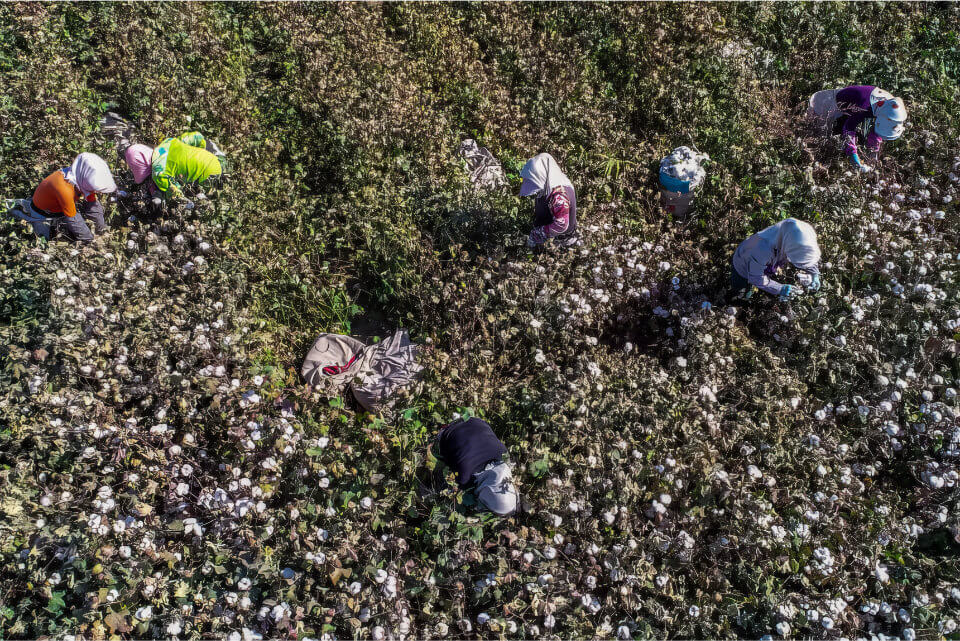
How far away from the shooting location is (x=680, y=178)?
219 inches

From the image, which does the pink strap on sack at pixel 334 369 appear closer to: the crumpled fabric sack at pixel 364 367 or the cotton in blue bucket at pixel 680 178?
the crumpled fabric sack at pixel 364 367

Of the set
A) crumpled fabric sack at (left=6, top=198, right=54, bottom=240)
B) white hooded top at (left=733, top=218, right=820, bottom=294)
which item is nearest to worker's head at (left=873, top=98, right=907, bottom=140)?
white hooded top at (left=733, top=218, right=820, bottom=294)

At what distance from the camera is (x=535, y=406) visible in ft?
14.1

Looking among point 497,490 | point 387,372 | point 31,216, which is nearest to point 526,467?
point 497,490

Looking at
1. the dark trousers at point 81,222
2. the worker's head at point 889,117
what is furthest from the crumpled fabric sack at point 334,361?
the worker's head at point 889,117

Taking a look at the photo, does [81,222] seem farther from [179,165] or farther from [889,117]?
[889,117]

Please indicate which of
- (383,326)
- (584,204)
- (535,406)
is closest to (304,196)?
(383,326)

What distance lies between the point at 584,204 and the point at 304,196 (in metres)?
2.81

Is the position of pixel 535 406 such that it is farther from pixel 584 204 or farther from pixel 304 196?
pixel 304 196

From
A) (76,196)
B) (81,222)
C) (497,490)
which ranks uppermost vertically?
(76,196)

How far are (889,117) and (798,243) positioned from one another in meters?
2.39

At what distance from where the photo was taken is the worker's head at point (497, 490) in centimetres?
367

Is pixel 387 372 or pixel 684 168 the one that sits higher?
pixel 684 168

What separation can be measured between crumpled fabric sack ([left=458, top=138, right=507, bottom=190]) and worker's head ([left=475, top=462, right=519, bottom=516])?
299 cm
